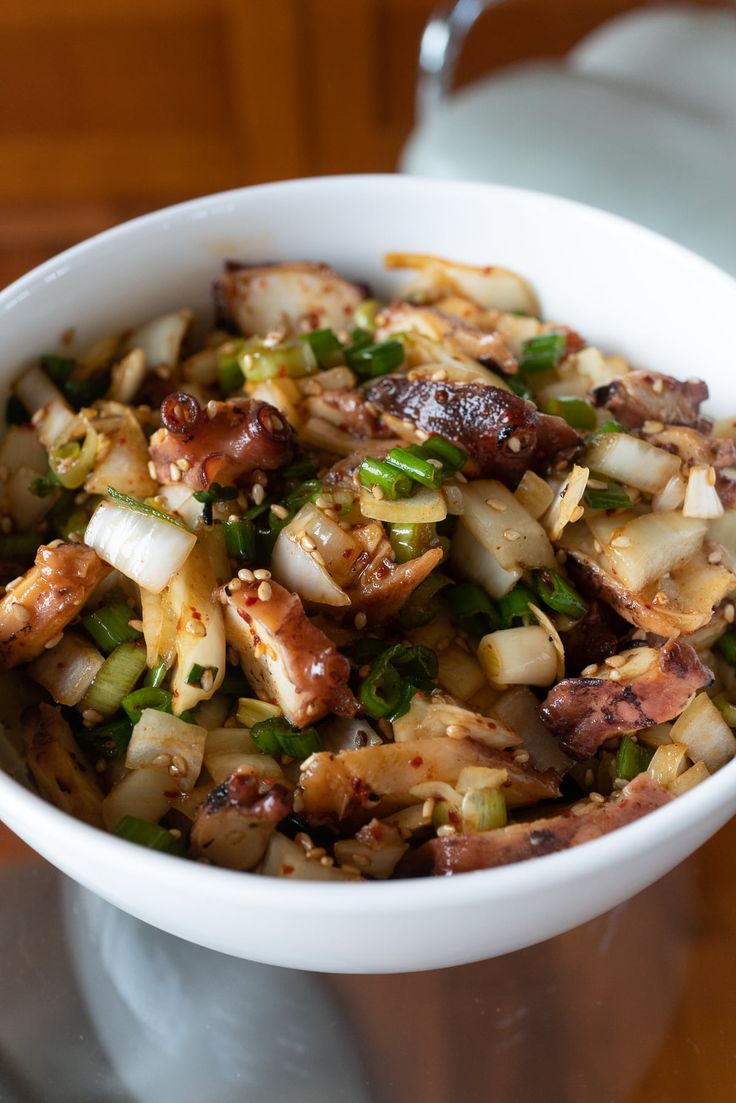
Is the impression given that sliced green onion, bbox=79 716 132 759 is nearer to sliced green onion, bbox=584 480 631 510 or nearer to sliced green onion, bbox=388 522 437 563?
sliced green onion, bbox=388 522 437 563

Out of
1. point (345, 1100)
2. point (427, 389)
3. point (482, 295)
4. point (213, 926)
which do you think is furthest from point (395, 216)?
point (345, 1100)

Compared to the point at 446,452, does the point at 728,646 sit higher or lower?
lower

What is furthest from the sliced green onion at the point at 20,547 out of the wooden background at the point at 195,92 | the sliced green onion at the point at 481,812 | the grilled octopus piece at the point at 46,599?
the wooden background at the point at 195,92

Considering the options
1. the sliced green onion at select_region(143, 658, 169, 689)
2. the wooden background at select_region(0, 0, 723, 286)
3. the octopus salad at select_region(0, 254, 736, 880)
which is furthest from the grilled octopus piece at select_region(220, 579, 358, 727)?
the wooden background at select_region(0, 0, 723, 286)

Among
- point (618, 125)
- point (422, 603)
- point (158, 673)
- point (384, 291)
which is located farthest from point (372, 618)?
point (618, 125)

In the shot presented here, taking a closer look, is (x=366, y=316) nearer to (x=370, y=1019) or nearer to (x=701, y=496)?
(x=701, y=496)
